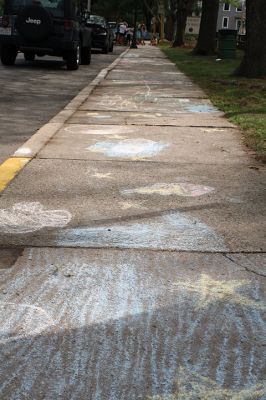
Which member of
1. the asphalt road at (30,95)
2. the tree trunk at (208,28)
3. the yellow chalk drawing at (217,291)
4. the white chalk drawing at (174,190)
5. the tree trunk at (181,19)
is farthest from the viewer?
the tree trunk at (181,19)

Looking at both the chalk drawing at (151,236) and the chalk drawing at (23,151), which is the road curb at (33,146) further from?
the chalk drawing at (151,236)

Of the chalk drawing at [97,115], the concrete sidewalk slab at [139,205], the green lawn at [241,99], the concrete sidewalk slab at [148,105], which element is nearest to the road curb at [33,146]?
the concrete sidewalk slab at [139,205]

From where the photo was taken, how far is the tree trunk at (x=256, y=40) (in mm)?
14359

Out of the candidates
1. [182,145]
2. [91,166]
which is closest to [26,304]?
[91,166]

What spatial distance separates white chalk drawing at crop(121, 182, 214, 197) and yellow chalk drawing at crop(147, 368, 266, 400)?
237 cm

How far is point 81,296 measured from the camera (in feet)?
9.03

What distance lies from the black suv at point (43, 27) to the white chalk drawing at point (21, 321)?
12907 millimetres

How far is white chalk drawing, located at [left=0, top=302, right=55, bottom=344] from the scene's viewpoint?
241cm

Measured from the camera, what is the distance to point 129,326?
2500 mm

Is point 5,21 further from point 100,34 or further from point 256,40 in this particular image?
point 100,34

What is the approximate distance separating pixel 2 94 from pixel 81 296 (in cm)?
838

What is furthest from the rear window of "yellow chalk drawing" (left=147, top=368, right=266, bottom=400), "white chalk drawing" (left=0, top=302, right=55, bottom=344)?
"yellow chalk drawing" (left=147, top=368, right=266, bottom=400)

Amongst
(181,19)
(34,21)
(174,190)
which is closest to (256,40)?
(34,21)

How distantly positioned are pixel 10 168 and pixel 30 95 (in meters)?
5.86
